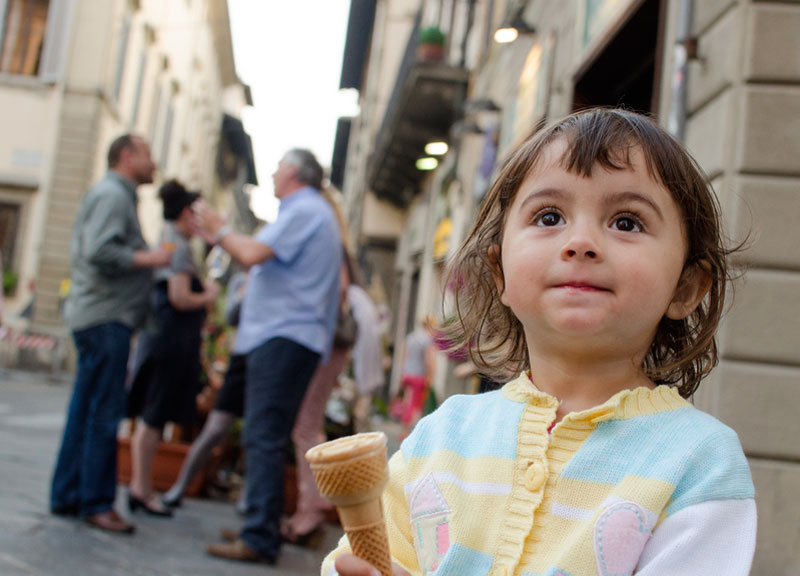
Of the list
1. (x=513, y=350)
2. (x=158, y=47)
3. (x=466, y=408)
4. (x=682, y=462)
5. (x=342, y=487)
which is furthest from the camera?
(x=158, y=47)

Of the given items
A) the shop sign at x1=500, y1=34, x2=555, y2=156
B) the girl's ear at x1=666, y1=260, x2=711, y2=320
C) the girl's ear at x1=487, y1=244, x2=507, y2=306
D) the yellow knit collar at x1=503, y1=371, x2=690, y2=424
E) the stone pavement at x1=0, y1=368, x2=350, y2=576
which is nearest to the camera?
the yellow knit collar at x1=503, y1=371, x2=690, y2=424

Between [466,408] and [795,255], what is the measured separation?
2.39 metres

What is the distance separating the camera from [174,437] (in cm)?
593

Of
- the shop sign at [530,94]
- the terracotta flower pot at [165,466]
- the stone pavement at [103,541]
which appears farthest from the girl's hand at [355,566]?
the shop sign at [530,94]

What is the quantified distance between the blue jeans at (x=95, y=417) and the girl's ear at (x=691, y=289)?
3236mm

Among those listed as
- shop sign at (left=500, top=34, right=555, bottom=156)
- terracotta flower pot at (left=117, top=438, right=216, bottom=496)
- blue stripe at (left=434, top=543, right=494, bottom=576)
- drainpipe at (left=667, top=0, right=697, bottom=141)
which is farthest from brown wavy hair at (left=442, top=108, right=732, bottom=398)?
shop sign at (left=500, top=34, right=555, bottom=156)

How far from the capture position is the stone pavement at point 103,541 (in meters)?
3.39

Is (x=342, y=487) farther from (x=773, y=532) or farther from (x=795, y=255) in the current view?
(x=795, y=255)

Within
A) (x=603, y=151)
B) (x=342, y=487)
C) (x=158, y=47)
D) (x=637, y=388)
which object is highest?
(x=158, y=47)

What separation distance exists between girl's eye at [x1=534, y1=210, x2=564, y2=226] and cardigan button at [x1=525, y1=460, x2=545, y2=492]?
357mm

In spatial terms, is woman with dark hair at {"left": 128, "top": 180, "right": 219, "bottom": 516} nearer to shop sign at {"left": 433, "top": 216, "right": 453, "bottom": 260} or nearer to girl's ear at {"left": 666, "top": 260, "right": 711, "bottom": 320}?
girl's ear at {"left": 666, "top": 260, "right": 711, "bottom": 320}

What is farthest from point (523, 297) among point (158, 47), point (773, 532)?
point (158, 47)

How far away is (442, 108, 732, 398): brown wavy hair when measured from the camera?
4.49 ft

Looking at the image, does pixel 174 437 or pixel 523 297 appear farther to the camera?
pixel 174 437
